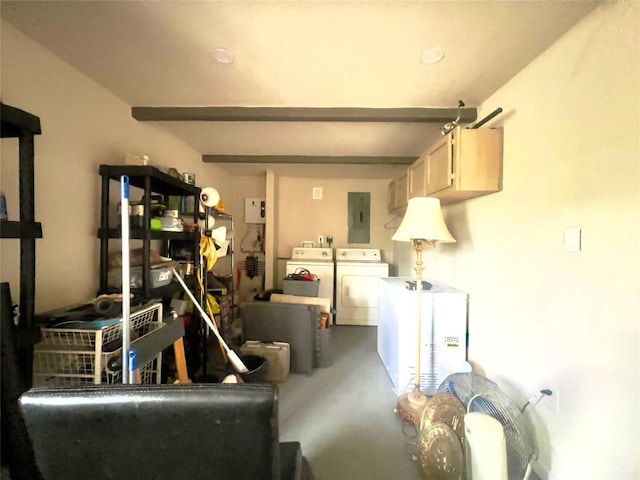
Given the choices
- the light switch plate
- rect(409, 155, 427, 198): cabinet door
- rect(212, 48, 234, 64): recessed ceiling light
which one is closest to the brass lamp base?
the light switch plate

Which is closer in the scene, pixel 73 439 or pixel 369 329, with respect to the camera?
pixel 73 439

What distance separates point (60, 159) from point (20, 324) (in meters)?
0.98

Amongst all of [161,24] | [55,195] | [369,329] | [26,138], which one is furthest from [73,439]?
[369,329]

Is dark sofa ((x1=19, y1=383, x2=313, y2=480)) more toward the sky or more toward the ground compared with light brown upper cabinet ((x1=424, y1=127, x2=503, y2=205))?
more toward the ground

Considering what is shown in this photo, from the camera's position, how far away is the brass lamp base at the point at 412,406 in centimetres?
166

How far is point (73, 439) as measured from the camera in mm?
645

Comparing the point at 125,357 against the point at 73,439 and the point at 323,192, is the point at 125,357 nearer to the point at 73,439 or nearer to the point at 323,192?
the point at 73,439

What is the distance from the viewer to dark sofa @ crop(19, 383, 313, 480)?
64 centimetres

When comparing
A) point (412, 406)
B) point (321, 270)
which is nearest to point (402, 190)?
point (321, 270)

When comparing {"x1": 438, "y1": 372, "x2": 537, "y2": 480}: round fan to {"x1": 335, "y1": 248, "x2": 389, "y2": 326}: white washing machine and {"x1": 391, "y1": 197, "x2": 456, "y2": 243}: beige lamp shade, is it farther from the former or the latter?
{"x1": 335, "y1": 248, "x2": 389, "y2": 326}: white washing machine

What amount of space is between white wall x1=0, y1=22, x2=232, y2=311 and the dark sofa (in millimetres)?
1097

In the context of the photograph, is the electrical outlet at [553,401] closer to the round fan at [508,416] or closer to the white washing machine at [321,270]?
the round fan at [508,416]

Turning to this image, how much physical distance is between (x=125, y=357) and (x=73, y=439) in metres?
0.45

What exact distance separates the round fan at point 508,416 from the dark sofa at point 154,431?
1156 mm
